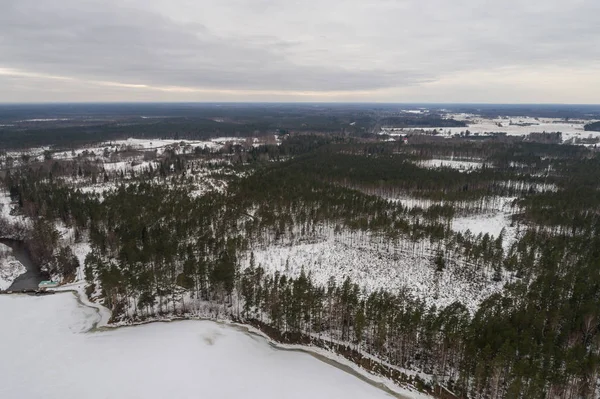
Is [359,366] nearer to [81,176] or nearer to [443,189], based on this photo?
[443,189]

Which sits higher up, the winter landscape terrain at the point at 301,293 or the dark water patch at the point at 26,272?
the winter landscape terrain at the point at 301,293

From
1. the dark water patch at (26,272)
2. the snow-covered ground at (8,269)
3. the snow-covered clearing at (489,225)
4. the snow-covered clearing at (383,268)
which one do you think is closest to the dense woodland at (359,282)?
the snow-covered clearing at (383,268)

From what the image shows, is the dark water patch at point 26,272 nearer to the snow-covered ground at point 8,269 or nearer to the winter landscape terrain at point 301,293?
the snow-covered ground at point 8,269

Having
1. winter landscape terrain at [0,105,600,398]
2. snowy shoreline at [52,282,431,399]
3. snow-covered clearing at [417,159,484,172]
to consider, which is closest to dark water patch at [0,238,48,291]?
winter landscape terrain at [0,105,600,398]

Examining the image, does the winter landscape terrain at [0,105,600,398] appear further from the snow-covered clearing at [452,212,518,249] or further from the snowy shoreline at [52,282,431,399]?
the snow-covered clearing at [452,212,518,249]

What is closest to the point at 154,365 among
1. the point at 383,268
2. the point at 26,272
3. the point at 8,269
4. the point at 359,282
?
the point at 359,282
